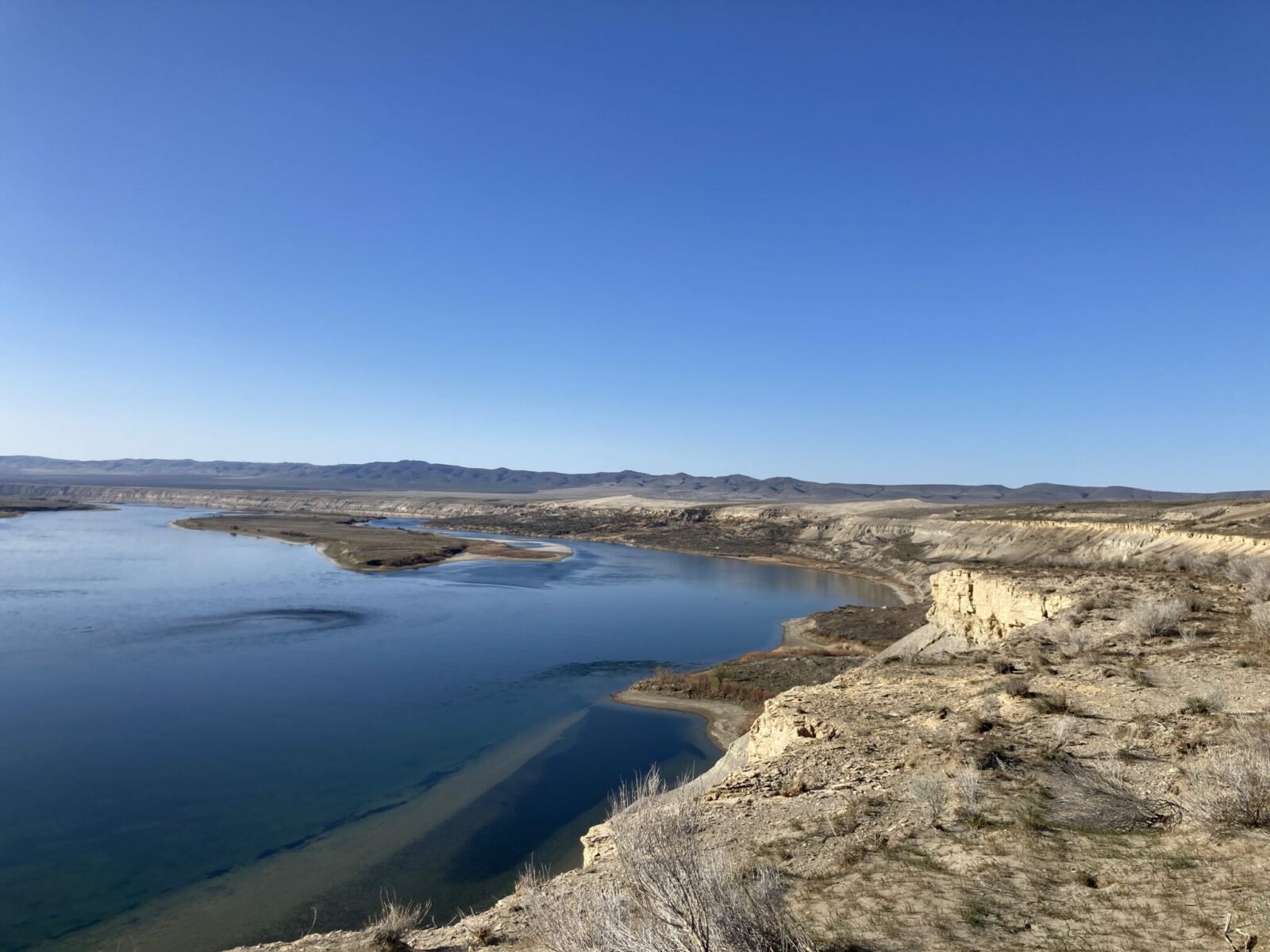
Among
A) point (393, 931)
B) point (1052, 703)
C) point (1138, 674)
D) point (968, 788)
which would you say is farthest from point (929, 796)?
point (1138, 674)

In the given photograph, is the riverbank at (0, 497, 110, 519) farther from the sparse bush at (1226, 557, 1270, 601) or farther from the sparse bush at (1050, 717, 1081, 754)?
the sparse bush at (1226, 557, 1270, 601)

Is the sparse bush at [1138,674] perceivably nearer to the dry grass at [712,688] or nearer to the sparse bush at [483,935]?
the sparse bush at [483,935]

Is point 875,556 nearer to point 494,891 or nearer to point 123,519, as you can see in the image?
point 494,891

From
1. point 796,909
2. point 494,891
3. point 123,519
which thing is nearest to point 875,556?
point 494,891

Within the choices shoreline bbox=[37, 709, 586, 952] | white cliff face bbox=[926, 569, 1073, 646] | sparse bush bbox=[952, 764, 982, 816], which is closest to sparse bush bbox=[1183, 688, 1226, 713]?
sparse bush bbox=[952, 764, 982, 816]

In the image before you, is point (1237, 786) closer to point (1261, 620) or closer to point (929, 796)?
point (929, 796)

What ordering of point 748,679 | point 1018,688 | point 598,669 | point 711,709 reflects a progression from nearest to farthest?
point 1018,688 → point 711,709 → point 748,679 → point 598,669
